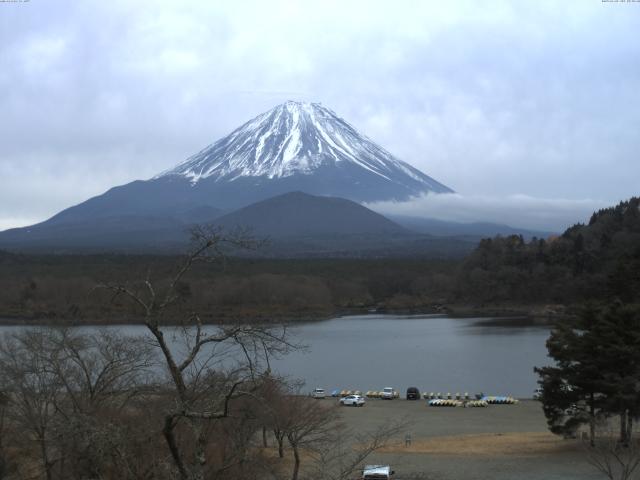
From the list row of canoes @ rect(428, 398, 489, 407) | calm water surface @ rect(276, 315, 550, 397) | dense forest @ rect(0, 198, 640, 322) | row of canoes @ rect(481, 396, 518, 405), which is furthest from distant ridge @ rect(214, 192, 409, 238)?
row of canoes @ rect(428, 398, 489, 407)

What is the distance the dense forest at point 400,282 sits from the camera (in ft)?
163

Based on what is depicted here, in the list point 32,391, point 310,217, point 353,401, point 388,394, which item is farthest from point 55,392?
point 310,217

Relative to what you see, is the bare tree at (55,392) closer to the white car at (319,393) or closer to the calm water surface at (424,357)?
the white car at (319,393)

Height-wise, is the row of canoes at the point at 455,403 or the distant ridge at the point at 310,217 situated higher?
the distant ridge at the point at 310,217

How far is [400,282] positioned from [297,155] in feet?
397

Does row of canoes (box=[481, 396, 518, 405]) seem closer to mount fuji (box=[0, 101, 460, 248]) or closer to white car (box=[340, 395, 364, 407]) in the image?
white car (box=[340, 395, 364, 407])

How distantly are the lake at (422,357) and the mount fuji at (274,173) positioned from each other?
409ft

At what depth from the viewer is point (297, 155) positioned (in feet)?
598

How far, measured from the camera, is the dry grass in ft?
43.8

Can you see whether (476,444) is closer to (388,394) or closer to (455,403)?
(455,403)

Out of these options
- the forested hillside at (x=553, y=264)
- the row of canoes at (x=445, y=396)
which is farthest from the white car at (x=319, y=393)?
the forested hillside at (x=553, y=264)

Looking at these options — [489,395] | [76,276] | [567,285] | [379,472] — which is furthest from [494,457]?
[76,276]

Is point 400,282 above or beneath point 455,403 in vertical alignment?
above

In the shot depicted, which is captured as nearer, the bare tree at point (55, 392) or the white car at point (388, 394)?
the bare tree at point (55, 392)
